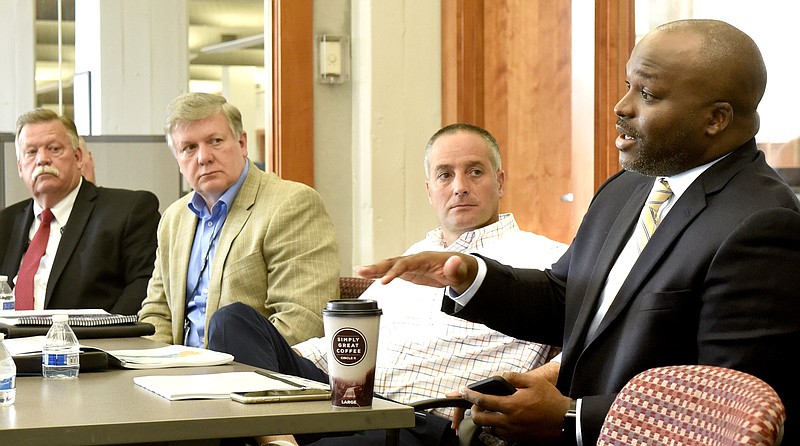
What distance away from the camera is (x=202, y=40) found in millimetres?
4832

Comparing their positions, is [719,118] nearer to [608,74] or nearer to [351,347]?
[351,347]

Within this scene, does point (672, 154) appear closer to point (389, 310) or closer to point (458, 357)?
point (458, 357)

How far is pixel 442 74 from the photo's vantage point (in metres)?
4.54

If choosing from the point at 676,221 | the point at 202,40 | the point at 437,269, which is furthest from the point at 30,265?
the point at 676,221

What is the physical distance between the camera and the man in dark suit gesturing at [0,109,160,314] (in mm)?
4172

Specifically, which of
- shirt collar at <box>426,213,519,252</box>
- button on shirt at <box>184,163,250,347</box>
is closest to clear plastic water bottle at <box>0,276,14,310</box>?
button on shirt at <box>184,163,250,347</box>

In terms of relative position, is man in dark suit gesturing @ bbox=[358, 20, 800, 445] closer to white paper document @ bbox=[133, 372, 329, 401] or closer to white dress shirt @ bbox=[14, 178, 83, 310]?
white paper document @ bbox=[133, 372, 329, 401]

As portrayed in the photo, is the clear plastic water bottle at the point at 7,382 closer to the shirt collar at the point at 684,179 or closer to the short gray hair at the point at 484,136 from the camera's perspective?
the shirt collar at the point at 684,179

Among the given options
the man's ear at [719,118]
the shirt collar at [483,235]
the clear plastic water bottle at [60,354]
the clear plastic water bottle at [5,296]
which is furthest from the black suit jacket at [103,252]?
the man's ear at [719,118]

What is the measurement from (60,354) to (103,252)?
2.17m

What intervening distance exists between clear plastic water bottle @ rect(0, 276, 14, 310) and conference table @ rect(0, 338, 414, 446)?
6.29 ft

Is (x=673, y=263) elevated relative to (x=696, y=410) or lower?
elevated

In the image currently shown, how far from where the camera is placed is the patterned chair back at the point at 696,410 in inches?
49.1

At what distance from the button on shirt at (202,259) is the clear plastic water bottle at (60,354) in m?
1.46
